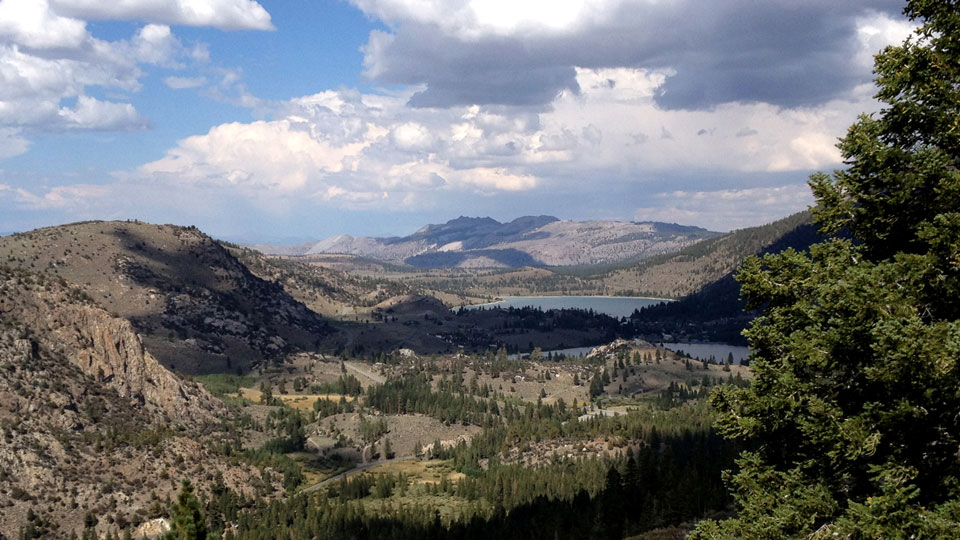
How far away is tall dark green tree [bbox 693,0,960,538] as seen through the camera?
16.2m

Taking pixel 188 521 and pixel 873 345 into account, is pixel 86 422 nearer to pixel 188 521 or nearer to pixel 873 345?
pixel 188 521

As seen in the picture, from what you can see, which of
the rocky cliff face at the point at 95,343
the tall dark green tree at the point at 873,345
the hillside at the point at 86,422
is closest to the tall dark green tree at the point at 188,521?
the tall dark green tree at the point at 873,345

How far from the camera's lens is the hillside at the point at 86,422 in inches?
4008

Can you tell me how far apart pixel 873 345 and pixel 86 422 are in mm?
135650

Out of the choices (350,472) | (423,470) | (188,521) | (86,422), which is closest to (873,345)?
(188,521)

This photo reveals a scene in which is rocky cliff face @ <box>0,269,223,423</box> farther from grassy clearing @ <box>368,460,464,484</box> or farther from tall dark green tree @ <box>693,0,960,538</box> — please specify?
tall dark green tree @ <box>693,0,960,538</box>

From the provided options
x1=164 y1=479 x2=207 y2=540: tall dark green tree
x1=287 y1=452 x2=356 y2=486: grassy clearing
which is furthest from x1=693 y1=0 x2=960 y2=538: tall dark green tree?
x1=287 y1=452 x2=356 y2=486: grassy clearing

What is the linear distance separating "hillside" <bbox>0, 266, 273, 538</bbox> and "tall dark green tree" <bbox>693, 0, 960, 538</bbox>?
339ft

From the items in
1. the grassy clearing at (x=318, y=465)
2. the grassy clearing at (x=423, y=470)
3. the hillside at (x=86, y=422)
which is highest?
the hillside at (x=86, y=422)

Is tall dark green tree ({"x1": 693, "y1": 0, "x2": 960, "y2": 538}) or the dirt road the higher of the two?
tall dark green tree ({"x1": 693, "y1": 0, "x2": 960, "y2": 538})

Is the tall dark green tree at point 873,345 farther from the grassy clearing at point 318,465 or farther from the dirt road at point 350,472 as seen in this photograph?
the grassy clearing at point 318,465

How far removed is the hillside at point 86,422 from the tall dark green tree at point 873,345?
103 meters

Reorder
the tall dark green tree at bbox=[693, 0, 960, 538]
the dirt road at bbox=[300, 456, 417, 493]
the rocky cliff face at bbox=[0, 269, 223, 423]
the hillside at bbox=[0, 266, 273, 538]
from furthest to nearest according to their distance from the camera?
the rocky cliff face at bbox=[0, 269, 223, 423] → the dirt road at bbox=[300, 456, 417, 493] → the hillside at bbox=[0, 266, 273, 538] → the tall dark green tree at bbox=[693, 0, 960, 538]

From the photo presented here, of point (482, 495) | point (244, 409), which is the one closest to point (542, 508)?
point (482, 495)
